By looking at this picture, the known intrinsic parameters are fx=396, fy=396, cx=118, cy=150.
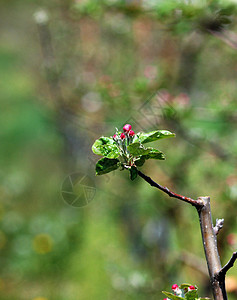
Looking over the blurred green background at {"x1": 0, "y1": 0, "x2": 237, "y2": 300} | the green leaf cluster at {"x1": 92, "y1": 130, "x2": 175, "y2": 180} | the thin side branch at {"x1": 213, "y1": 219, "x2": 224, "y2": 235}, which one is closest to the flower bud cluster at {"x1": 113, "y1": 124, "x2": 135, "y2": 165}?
the green leaf cluster at {"x1": 92, "y1": 130, "x2": 175, "y2": 180}

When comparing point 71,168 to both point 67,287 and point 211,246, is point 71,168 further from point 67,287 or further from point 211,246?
point 211,246

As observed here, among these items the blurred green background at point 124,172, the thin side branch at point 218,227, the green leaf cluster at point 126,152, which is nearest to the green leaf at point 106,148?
the green leaf cluster at point 126,152

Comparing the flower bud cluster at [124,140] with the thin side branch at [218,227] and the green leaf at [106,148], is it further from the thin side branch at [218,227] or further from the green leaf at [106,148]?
the thin side branch at [218,227]

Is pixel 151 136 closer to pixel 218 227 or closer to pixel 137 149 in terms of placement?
pixel 137 149

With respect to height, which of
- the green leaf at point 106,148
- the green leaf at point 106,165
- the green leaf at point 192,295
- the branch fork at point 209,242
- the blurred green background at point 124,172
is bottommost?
the green leaf at point 192,295

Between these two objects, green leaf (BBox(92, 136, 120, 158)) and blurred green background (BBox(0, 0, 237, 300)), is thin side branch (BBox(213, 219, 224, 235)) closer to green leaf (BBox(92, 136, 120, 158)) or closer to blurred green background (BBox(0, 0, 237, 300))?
green leaf (BBox(92, 136, 120, 158))

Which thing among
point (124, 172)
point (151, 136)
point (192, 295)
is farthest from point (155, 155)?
point (124, 172)
